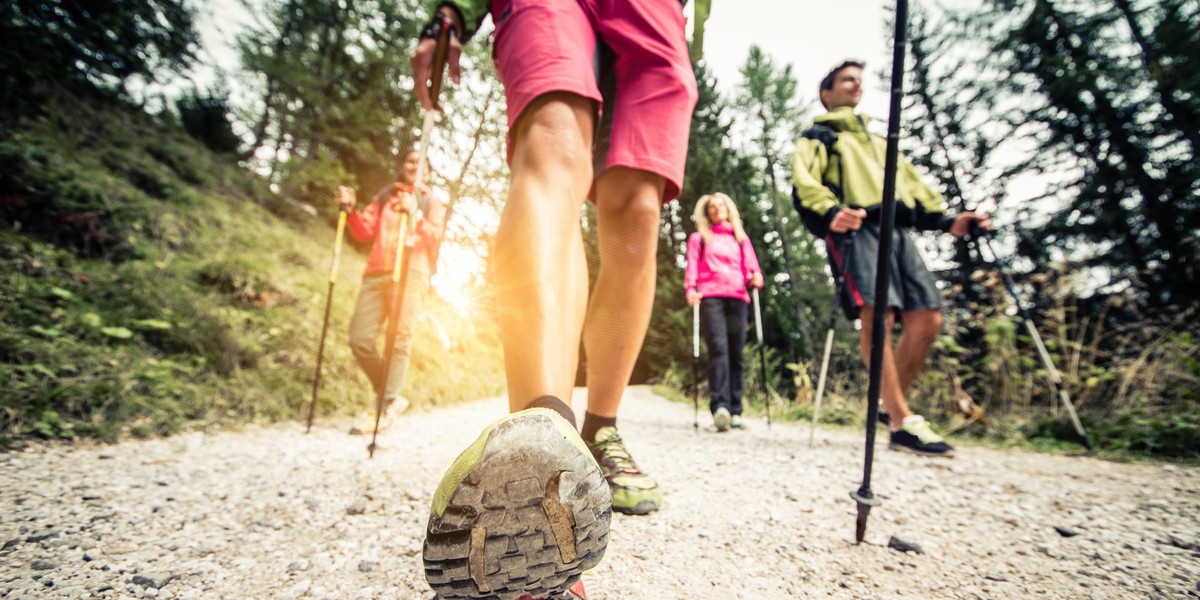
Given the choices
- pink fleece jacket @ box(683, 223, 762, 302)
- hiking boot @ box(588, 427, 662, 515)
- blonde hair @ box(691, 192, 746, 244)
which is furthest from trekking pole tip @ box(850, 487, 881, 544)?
blonde hair @ box(691, 192, 746, 244)

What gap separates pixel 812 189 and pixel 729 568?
2464mm

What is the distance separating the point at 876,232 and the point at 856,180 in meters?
0.38

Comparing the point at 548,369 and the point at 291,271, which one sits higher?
the point at 291,271

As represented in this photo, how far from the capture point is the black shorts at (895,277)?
2812mm

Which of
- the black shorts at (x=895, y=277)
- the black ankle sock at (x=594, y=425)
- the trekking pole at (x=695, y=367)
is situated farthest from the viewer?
the trekking pole at (x=695, y=367)

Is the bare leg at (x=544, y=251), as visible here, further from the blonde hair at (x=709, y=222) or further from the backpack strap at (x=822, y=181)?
the blonde hair at (x=709, y=222)

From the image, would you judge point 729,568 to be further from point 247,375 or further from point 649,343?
point 649,343

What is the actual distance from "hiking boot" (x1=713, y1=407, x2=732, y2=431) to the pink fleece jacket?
127 centimetres

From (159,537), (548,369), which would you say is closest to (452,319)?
(159,537)

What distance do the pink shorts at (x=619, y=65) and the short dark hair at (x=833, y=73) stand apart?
2569mm

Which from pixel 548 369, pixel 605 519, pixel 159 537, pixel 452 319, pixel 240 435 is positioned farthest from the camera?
pixel 452 319

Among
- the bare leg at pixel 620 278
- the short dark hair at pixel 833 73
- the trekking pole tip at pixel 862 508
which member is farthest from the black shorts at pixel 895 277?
the bare leg at pixel 620 278

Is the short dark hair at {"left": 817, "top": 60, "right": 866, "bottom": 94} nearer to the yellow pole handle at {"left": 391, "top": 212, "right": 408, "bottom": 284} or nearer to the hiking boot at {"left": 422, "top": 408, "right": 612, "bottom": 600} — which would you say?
the yellow pole handle at {"left": 391, "top": 212, "right": 408, "bottom": 284}

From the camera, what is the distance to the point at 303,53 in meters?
14.4
